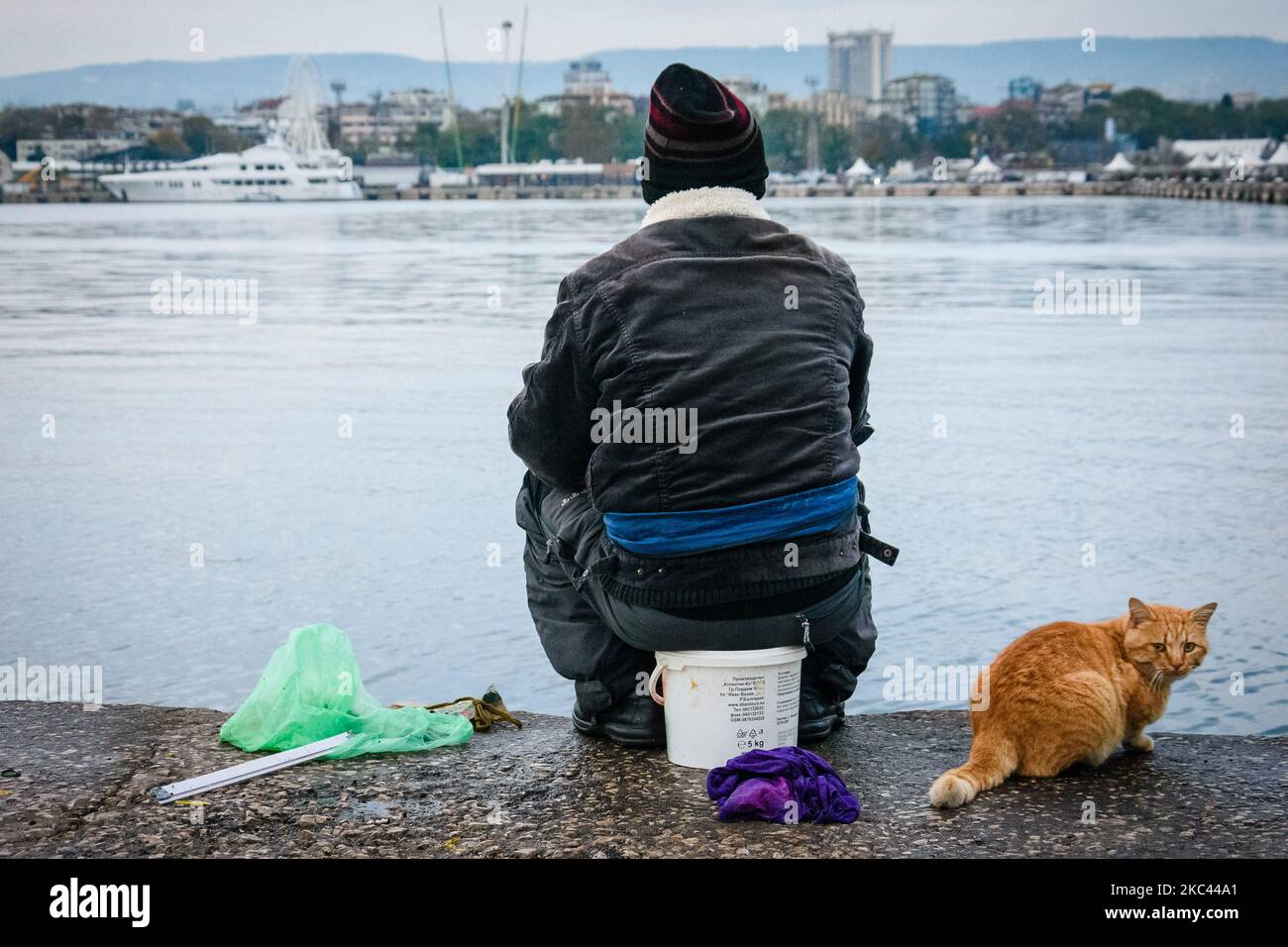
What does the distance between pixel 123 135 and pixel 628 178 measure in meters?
35.2

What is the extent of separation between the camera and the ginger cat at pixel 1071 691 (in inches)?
119

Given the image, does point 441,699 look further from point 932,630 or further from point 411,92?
point 411,92

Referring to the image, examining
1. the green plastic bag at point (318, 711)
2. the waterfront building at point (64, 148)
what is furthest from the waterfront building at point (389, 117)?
the green plastic bag at point (318, 711)

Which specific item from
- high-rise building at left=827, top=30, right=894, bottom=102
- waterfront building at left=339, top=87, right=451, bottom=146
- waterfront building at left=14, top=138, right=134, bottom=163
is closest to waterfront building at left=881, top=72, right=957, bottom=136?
high-rise building at left=827, top=30, right=894, bottom=102

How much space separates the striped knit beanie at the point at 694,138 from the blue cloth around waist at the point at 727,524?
639mm

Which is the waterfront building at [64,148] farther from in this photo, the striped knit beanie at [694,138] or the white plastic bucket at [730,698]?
the white plastic bucket at [730,698]

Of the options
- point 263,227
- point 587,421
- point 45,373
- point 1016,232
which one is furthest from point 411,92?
point 587,421

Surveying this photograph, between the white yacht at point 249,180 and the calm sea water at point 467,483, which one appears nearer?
the calm sea water at point 467,483

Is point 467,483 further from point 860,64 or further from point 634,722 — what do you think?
point 860,64

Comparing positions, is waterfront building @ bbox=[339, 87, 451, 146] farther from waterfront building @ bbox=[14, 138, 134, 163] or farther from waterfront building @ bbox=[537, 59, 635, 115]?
waterfront building @ bbox=[14, 138, 134, 163]

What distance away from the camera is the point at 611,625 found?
10.2 ft

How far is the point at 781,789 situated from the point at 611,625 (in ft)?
1.61

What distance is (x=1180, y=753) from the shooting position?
3348 millimetres

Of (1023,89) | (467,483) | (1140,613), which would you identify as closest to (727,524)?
(1140,613)
